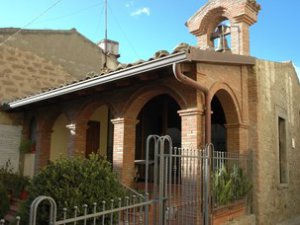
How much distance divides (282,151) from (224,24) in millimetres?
4390

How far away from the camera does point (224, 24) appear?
1050 cm

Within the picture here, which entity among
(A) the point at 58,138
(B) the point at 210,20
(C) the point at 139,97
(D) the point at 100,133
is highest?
(B) the point at 210,20

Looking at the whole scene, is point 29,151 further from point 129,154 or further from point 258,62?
point 258,62

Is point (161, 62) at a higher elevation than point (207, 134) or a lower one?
higher

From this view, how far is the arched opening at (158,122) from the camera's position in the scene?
11195mm

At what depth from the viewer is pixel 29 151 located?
1235cm

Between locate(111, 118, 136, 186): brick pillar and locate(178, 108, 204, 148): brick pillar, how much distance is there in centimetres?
181

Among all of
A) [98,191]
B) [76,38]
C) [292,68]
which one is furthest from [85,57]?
[98,191]

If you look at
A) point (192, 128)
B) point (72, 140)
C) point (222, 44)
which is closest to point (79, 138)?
point (72, 140)

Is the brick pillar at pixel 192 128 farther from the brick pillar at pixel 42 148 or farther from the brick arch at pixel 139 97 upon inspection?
the brick pillar at pixel 42 148

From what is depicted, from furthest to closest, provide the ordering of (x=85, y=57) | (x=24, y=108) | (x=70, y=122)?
(x=85, y=57)
(x=24, y=108)
(x=70, y=122)

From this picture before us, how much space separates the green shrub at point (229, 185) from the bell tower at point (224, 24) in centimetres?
382

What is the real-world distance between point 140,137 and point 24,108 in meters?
4.20

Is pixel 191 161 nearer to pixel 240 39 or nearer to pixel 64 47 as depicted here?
pixel 240 39
